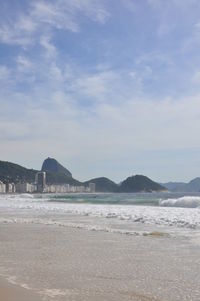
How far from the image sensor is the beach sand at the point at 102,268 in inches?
256

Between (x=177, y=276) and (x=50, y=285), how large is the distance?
7.30ft

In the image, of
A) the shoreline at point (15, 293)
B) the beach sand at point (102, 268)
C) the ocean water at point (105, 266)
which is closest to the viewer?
the shoreline at point (15, 293)

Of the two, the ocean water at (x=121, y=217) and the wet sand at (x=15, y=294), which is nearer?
the wet sand at (x=15, y=294)

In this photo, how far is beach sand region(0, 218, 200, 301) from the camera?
21.3 ft

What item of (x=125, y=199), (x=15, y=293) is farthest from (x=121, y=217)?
(x=125, y=199)

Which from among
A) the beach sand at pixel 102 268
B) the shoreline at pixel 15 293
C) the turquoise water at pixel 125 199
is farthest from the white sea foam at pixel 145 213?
the shoreline at pixel 15 293

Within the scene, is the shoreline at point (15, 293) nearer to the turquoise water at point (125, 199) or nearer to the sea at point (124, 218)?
the sea at point (124, 218)

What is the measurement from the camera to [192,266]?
8555mm

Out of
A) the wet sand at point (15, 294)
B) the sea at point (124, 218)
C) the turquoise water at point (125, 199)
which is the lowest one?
the wet sand at point (15, 294)

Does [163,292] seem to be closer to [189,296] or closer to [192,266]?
[189,296]

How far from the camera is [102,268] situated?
848 cm

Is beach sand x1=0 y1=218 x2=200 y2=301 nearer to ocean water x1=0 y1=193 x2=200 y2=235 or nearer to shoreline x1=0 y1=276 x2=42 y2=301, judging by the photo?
shoreline x1=0 y1=276 x2=42 y2=301

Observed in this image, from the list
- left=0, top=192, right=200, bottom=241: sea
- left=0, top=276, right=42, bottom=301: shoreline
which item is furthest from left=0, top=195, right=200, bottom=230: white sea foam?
left=0, top=276, right=42, bottom=301: shoreline

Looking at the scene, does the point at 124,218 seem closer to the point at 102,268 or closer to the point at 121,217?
the point at 121,217
